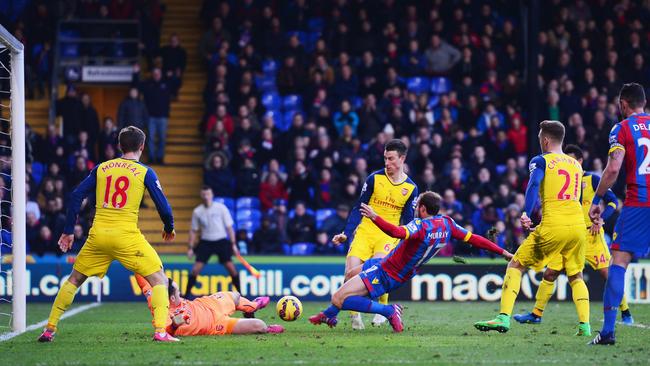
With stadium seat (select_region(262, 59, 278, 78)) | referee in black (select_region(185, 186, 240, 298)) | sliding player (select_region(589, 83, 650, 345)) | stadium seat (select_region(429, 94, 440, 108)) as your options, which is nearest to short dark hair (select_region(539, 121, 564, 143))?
sliding player (select_region(589, 83, 650, 345))

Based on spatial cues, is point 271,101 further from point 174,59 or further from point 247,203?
point 247,203

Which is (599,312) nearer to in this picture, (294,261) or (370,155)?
(294,261)

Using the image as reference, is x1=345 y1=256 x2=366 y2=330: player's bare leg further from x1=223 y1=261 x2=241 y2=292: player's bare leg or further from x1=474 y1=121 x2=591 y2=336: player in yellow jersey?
x1=223 y1=261 x2=241 y2=292: player's bare leg

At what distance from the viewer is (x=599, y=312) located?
1653 centimetres

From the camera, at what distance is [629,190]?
1037 cm

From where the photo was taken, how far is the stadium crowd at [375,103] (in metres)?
22.2

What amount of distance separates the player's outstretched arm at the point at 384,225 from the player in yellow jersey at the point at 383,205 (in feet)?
5.66

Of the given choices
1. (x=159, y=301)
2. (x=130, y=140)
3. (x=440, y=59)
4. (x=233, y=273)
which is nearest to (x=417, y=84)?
(x=440, y=59)

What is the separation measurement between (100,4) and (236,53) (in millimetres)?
3971

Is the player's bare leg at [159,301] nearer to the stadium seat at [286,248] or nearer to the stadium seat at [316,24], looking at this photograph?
the stadium seat at [286,248]

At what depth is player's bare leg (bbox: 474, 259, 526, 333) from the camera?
1157 centimetres

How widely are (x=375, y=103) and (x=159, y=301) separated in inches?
541

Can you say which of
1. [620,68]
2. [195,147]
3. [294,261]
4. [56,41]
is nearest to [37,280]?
[294,261]

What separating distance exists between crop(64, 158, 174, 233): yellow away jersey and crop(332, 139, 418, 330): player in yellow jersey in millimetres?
2751
